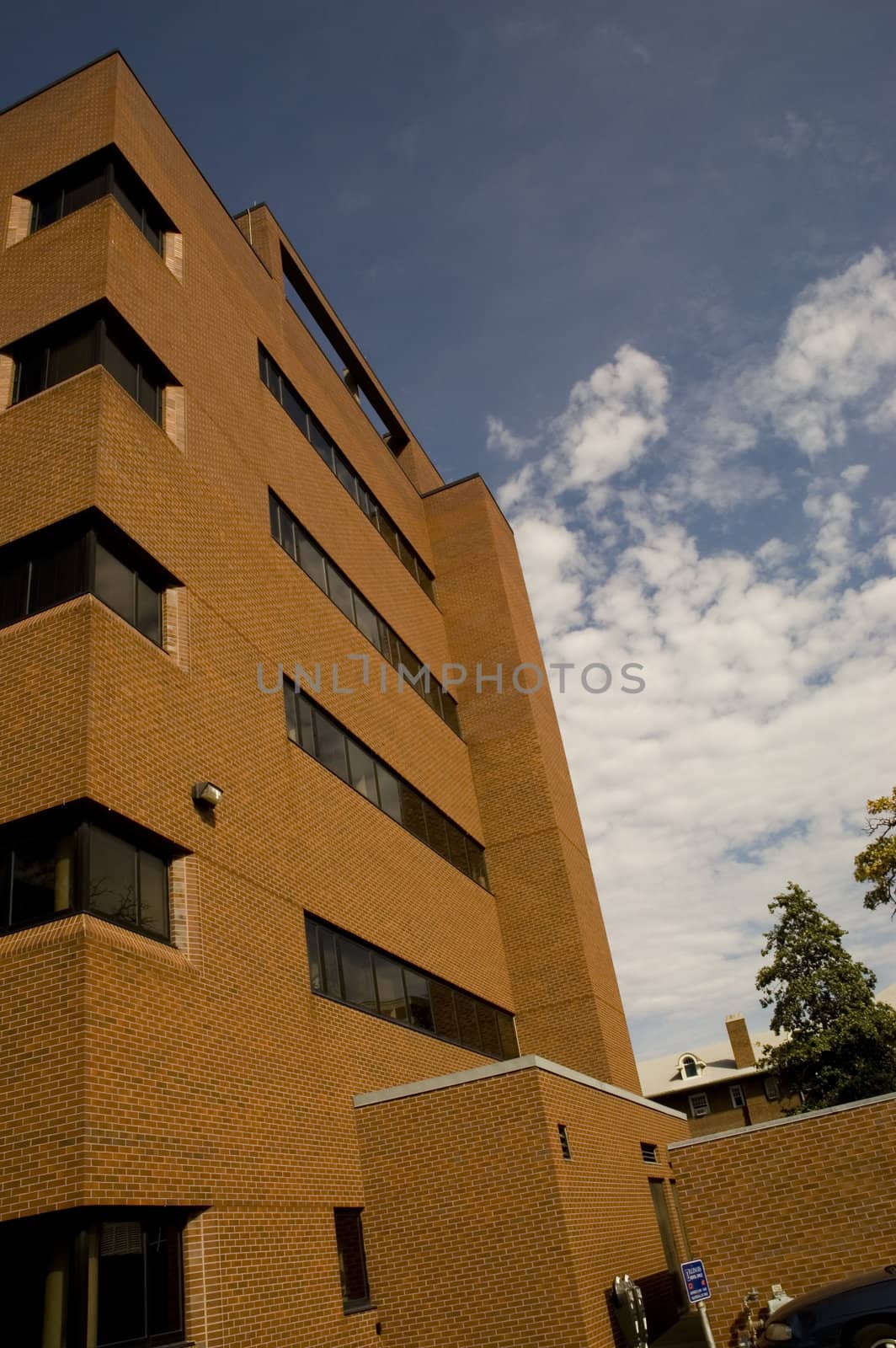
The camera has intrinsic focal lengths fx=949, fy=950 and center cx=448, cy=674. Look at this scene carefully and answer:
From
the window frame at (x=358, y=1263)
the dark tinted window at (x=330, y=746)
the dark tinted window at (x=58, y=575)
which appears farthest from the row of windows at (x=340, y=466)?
the window frame at (x=358, y=1263)

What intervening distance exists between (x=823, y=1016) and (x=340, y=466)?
2522 cm

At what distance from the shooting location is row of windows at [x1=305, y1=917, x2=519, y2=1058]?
1398cm

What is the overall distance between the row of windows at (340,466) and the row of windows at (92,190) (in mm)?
3999

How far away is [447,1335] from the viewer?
38.0 ft

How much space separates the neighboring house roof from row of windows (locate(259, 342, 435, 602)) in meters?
31.3

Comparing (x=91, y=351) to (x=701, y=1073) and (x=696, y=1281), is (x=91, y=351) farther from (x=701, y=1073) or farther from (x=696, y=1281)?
(x=701, y=1073)

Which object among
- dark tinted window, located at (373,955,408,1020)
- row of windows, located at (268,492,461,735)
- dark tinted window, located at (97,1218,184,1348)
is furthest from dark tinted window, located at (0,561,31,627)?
dark tinted window, located at (373,955,408,1020)

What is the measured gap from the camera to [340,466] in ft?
74.8

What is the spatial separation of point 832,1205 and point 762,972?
23236 millimetres

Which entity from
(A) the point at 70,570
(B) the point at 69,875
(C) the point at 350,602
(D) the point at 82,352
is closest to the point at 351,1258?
(B) the point at 69,875

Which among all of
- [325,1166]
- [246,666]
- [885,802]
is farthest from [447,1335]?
[885,802]

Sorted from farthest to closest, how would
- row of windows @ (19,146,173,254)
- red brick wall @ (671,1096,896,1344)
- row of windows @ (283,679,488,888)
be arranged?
row of windows @ (283,679,488,888) → row of windows @ (19,146,173,254) → red brick wall @ (671,1096,896,1344)

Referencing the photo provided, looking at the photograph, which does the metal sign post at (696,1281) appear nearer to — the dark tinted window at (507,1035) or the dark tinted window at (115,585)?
the dark tinted window at (115,585)

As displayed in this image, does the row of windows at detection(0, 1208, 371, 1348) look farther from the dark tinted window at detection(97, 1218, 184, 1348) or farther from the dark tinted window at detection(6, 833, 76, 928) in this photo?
the dark tinted window at detection(6, 833, 76, 928)
